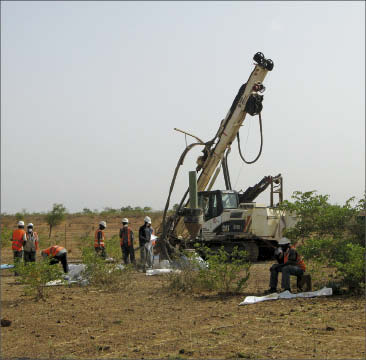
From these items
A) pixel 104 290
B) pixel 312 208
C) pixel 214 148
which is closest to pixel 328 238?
pixel 312 208

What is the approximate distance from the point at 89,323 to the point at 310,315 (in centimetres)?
344

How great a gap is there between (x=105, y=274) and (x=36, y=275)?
178 centimetres

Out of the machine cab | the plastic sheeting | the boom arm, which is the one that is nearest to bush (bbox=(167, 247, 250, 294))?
the plastic sheeting

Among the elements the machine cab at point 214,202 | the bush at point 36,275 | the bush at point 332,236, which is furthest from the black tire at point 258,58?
the bush at point 36,275

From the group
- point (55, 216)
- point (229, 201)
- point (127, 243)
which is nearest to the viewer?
point (127, 243)

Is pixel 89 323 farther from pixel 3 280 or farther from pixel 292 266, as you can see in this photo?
pixel 3 280

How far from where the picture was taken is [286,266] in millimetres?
11281

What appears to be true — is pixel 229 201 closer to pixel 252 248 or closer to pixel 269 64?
pixel 252 248

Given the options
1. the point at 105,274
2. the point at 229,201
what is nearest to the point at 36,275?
the point at 105,274

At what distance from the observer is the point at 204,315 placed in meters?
9.31

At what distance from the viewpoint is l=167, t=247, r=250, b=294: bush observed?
1123 cm

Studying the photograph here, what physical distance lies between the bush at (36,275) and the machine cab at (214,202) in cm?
791

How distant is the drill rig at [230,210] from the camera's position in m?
18.0

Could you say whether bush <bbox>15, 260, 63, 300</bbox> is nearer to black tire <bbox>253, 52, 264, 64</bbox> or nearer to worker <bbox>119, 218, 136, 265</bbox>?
worker <bbox>119, 218, 136, 265</bbox>
